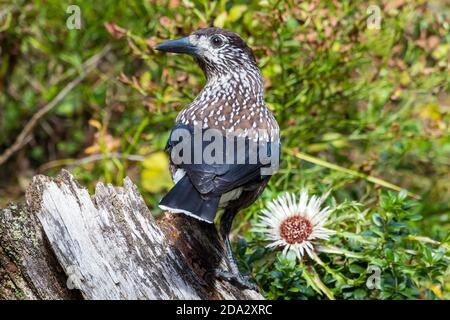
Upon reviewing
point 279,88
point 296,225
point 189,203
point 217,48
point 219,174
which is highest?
point 217,48

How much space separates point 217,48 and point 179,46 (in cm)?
23

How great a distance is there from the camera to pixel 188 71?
5477 mm

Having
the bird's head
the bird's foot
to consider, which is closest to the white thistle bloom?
the bird's foot

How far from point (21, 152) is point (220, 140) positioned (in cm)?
364

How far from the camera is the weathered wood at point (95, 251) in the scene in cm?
355

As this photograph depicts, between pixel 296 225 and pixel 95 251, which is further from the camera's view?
pixel 296 225

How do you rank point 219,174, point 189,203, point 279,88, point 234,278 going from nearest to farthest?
point 189,203
point 219,174
point 234,278
point 279,88

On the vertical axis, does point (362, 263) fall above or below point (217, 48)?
below

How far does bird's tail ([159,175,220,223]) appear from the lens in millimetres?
3529

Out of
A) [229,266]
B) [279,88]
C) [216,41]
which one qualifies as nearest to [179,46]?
[216,41]

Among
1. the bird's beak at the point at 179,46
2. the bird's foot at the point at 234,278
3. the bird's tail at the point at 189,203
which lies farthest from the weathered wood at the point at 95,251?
the bird's beak at the point at 179,46

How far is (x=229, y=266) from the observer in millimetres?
4008

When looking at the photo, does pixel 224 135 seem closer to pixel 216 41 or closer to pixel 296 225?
pixel 296 225

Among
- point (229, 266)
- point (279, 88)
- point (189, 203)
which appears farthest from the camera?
point (279, 88)
